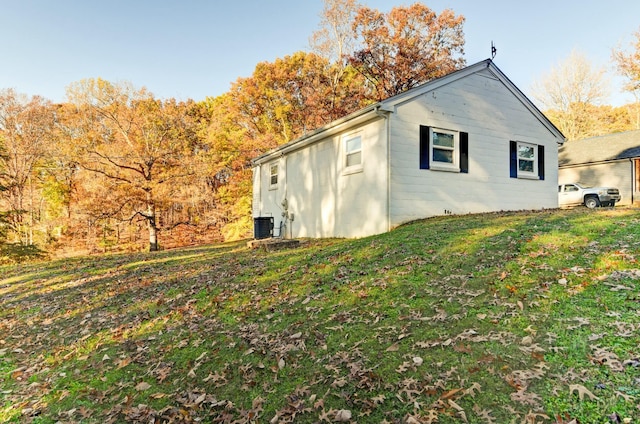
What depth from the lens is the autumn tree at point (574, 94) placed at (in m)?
27.9

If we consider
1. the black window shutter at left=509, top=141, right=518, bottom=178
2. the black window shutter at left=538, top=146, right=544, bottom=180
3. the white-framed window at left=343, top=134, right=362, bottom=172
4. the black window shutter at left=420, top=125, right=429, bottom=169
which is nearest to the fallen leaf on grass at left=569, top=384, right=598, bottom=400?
the black window shutter at left=420, top=125, right=429, bottom=169

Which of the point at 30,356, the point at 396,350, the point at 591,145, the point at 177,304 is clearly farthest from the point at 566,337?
the point at 591,145

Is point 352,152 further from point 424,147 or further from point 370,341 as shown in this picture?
point 370,341

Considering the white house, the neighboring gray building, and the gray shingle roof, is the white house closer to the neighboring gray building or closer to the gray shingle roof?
the neighboring gray building

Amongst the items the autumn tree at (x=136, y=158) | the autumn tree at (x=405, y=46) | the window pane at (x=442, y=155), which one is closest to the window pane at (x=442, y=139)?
the window pane at (x=442, y=155)

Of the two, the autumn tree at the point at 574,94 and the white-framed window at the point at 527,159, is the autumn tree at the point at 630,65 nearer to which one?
the autumn tree at the point at 574,94

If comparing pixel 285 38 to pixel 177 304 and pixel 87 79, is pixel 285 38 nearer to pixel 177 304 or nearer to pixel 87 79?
pixel 87 79

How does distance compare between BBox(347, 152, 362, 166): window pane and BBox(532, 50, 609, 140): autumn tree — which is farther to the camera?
BBox(532, 50, 609, 140): autumn tree

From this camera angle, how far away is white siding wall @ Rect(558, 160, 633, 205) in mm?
18875

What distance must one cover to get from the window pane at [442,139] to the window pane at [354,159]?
90.5 inches

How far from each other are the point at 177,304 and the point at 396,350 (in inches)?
152

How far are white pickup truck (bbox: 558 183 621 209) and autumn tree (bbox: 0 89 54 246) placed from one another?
29.5m

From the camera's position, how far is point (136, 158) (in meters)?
15.4

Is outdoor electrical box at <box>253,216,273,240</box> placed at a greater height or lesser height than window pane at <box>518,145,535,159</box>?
lesser
